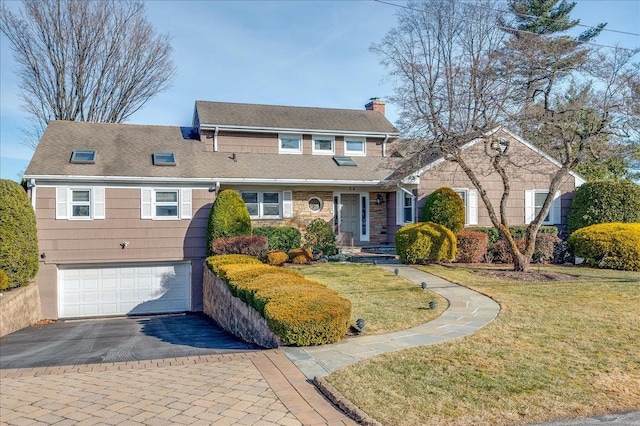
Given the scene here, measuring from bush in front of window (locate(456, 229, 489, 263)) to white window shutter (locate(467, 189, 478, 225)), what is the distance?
2415mm

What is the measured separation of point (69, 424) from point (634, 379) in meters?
5.80

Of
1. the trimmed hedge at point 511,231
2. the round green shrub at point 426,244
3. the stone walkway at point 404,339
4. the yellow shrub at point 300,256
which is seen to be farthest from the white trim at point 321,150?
the stone walkway at point 404,339

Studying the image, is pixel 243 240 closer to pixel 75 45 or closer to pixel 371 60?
pixel 371 60

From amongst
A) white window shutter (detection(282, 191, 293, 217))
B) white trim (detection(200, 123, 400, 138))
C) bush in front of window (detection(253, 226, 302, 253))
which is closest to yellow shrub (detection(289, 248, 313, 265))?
bush in front of window (detection(253, 226, 302, 253))

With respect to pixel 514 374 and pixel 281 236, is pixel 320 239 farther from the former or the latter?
pixel 514 374

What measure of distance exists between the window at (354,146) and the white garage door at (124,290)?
28.2ft

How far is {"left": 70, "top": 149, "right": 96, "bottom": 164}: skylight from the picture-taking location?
49.6 feet

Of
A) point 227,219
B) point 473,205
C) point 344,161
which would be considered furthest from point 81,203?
point 473,205

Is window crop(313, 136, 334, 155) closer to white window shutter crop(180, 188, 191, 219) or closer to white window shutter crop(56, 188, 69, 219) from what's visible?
white window shutter crop(180, 188, 191, 219)

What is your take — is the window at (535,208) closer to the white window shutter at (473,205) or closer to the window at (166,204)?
the white window shutter at (473,205)

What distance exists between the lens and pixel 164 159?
16.3 metres

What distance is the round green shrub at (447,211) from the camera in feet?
51.6

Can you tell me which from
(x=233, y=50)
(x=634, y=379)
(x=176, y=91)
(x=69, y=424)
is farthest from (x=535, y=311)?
(x=176, y=91)

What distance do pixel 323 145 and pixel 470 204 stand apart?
6704 mm
